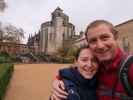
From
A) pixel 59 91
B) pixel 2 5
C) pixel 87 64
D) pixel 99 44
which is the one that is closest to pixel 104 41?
pixel 99 44

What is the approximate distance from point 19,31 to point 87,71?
52083mm

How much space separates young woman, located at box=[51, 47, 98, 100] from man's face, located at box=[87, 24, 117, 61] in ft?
0.49

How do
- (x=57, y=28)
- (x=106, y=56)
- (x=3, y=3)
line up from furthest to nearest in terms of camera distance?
(x=57, y=28) → (x=3, y=3) → (x=106, y=56)

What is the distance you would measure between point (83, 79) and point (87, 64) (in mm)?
108

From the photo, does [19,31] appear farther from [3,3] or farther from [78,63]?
[78,63]

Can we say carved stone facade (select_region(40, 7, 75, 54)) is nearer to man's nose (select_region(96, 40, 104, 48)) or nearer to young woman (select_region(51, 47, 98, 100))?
young woman (select_region(51, 47, 98, 100))

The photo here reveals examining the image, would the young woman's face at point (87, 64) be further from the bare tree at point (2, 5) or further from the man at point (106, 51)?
the bare tree at point (2, 5)

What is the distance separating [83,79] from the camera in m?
2.11

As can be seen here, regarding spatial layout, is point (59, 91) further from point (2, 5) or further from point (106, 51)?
point (2, 5)

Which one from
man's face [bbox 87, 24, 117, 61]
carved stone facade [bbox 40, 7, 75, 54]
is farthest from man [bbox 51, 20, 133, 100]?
carved stone facade [bbox 40, 7, 75, 54]

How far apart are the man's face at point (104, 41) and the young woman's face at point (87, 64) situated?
146 millimetres

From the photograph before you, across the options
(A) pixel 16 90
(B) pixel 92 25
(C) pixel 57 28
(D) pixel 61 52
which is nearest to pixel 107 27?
(B) pixel 92 25

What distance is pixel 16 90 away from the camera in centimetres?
1193

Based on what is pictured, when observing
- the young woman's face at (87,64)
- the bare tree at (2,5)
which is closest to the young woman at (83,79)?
the young woman's face at (87,64)
